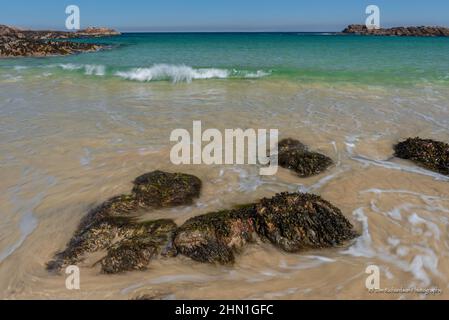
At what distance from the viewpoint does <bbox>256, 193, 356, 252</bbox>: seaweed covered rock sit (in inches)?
210

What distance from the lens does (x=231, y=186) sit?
721 centimetres

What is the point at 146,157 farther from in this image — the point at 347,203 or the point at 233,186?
the point at 347,203

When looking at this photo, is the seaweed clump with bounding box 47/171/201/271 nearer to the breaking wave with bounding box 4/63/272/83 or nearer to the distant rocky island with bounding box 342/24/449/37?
the breaking wave with bounding box 4/63/272/83

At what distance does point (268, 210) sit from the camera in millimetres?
5613

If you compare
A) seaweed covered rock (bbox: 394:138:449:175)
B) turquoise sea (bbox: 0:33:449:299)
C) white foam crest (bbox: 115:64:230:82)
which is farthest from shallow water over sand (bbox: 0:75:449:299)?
white foam crest (bbox: 115:64:230:82)

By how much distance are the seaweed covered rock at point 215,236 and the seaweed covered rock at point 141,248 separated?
0.21 m

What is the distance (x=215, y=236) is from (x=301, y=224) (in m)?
1.36

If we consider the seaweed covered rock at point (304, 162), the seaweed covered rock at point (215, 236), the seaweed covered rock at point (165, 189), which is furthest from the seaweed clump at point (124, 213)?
the seaweed covered rock at point (304, 162)

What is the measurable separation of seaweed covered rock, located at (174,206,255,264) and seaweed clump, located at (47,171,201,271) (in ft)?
2.13

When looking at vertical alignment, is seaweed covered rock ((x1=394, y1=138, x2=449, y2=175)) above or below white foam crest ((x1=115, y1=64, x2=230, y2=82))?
below

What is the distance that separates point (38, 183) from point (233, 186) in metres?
4.01

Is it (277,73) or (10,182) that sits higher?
(277,73)
